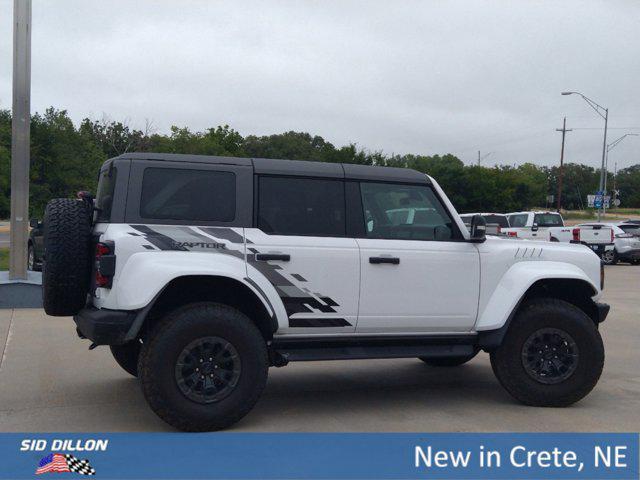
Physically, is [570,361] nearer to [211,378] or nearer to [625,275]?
[211,378]

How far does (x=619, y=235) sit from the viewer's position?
26.1 m

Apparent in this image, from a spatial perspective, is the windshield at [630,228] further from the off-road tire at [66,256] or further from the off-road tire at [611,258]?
the off-road tire at [66,256]

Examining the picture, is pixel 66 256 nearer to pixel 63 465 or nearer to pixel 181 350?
pixel 181 350

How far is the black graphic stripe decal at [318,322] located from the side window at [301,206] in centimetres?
67

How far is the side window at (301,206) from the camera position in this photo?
227 inches

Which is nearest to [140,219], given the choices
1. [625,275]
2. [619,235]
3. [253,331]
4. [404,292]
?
[253,331]

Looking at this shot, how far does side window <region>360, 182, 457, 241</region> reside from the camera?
6.07m

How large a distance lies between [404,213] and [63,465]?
3283mm

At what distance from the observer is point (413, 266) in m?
5.96

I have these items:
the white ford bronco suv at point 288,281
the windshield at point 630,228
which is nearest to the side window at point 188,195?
the white ford bronco suv at point 288,281

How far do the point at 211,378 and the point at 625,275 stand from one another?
1852 centimetres

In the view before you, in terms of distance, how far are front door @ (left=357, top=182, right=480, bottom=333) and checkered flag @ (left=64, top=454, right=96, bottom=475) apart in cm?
226

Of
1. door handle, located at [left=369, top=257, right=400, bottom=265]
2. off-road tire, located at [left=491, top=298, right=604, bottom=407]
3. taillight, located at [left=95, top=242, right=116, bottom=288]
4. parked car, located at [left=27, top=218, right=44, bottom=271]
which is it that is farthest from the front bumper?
taillight, located at [left=95, top=242, right=116, bottom=288]

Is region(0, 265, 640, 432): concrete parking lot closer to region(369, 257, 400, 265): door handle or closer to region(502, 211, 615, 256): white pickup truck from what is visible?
region(369, 257, 400, 265): door handle
